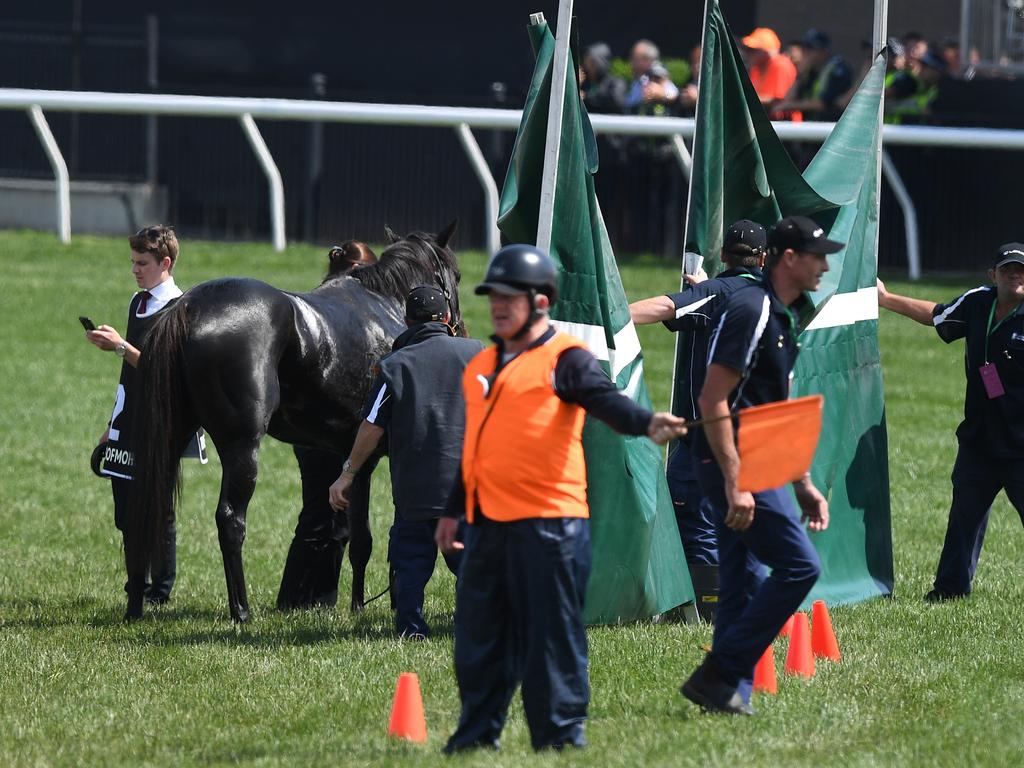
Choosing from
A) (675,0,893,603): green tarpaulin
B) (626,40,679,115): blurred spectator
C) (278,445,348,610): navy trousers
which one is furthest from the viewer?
(626,40,679,115): blurred spectator

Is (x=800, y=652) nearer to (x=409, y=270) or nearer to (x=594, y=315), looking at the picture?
(x=594, y=315)

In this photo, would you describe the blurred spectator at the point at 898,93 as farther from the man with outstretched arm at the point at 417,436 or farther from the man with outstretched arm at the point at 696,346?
the man with outstretched arm at the point at 417,436

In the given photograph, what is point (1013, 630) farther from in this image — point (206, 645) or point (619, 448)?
point (206, 645)

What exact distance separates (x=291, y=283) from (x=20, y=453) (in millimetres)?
4251

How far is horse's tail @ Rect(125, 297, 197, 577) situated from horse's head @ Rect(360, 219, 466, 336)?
145cm

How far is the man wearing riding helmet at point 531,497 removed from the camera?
18.6 feet

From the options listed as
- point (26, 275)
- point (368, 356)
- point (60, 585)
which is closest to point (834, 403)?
point (368, 356)

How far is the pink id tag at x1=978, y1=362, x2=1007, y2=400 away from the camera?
9.02 m

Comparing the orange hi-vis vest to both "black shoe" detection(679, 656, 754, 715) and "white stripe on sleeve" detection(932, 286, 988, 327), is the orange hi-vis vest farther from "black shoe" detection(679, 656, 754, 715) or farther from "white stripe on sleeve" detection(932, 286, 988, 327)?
"white stripe on sleeve" detection(932, 286, 988, 327)

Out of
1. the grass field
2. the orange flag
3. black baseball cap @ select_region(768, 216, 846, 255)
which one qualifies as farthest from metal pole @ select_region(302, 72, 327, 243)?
the orange flag

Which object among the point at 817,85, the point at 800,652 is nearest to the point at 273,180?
the point at 817,85

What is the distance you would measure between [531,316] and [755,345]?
106cm

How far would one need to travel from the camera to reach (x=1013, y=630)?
27.8 ft

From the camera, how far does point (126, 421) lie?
29.8 feet
